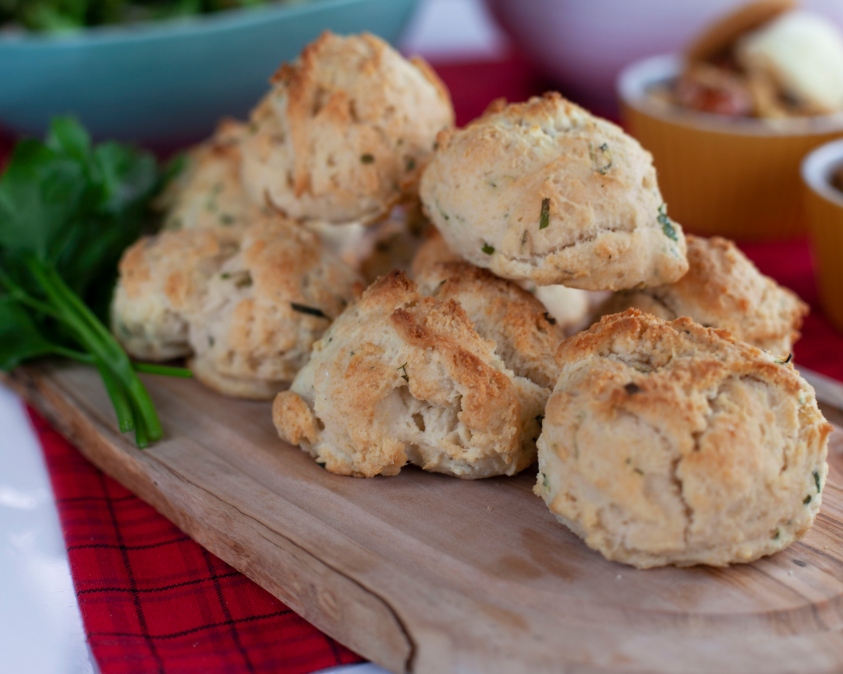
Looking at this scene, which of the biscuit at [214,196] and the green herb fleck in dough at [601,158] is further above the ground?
the green herb fleck in dough at [601,158]

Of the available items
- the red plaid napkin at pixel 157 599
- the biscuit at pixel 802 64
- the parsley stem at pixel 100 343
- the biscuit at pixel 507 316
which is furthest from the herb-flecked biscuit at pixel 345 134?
the biscuit at pixel 802 64

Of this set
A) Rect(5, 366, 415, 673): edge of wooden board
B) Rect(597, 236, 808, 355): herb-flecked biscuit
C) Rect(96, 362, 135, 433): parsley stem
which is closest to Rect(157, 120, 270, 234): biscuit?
Rect(96, 362, 135, 433): parsley stem

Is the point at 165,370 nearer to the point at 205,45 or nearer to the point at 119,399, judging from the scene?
the point at 119,399

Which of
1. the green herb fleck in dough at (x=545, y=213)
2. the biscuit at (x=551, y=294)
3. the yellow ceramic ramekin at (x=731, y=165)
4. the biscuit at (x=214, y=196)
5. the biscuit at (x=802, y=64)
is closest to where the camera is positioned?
the green herb fleck in dough at (x=545, y=213)

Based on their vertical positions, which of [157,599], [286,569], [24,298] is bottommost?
[157,599]

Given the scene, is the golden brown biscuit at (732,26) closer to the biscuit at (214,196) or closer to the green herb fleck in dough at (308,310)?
the biscuit at (214,196)

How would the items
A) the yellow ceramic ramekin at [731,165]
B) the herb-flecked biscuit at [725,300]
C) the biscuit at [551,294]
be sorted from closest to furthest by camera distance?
the herb-flecked biscuit at [725,300] → the biscuit at [551,294] → the yellow ceramic ramekin at [731,165]

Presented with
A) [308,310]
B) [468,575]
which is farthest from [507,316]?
[468,575]
